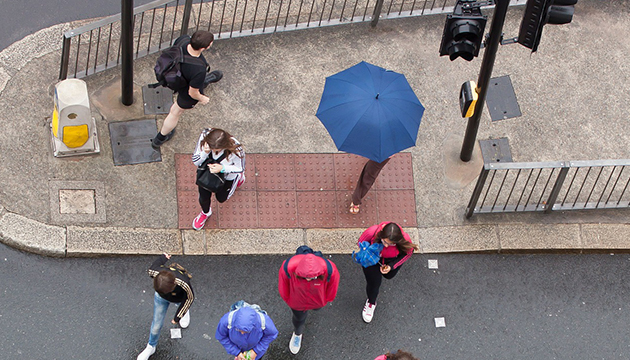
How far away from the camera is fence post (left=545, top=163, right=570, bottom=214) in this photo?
901 cm

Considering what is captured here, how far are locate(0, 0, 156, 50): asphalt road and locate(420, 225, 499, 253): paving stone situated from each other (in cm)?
492

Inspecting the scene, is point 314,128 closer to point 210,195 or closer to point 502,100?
point 210,195

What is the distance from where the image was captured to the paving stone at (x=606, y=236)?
959cm

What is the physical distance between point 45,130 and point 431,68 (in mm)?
4809

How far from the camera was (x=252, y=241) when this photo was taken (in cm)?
932

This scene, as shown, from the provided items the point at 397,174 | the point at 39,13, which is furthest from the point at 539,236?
the point at 39,13

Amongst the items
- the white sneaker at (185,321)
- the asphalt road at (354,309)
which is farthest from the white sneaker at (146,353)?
the white sneaker at (185,321)

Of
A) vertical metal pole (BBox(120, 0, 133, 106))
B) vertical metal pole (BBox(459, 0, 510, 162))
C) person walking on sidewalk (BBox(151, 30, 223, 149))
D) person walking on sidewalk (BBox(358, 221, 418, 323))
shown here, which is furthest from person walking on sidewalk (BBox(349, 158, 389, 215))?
vertical metal pole (BBox(120, 0, 133, 106))

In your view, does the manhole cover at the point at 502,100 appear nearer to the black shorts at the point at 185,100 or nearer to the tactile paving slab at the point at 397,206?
the tactile paving slab at the point at 397,206

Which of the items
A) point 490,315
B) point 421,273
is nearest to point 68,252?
point 421,273

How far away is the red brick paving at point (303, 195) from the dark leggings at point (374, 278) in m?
1.03

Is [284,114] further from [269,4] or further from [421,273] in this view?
[421,273]

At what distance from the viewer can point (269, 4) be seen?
417 inches

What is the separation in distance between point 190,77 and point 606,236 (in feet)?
16.8
